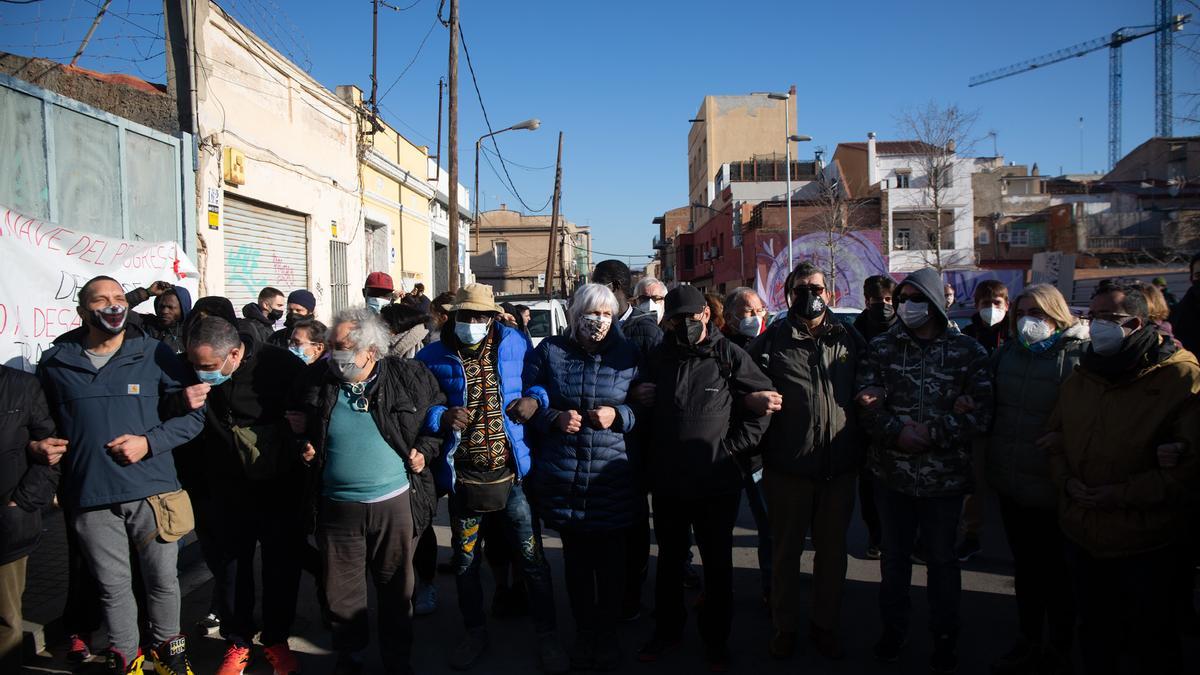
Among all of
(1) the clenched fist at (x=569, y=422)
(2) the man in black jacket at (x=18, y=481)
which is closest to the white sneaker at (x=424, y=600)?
(1) the clenched fist at (x=569, y=422)

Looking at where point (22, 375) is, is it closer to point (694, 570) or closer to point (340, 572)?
point (340, 572)

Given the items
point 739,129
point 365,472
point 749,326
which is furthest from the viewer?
point 739,129

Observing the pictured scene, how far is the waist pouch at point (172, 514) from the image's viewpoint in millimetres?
3758

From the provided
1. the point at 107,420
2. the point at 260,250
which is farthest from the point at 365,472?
the point at 260,250

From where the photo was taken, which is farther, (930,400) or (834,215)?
(834,215)

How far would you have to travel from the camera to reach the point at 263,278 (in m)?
11.5

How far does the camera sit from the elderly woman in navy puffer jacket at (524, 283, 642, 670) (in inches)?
154

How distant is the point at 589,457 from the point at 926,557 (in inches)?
73.4

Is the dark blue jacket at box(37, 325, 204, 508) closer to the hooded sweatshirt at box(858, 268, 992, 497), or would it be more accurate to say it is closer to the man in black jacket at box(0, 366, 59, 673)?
the man in black jacket at box(0, 366, 59, 673)

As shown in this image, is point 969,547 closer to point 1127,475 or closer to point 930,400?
point 930,400

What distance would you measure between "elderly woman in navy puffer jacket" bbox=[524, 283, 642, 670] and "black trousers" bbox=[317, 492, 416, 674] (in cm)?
77

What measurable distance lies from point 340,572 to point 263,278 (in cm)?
893

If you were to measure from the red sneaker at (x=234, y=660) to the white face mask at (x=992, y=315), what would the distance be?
547 centimetres

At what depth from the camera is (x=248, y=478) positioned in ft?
12.9
